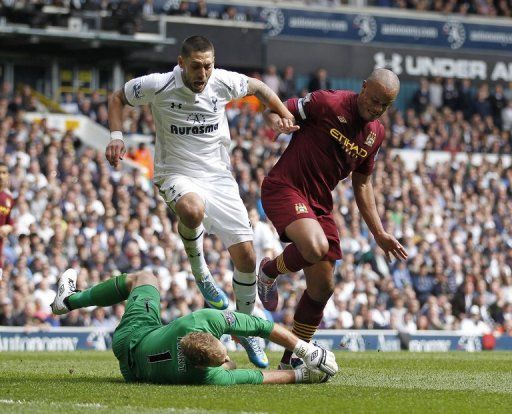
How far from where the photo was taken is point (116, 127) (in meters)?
11.2

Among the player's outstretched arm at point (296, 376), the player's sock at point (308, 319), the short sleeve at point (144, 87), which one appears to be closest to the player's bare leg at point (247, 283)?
the player's sock at point (308, 319)

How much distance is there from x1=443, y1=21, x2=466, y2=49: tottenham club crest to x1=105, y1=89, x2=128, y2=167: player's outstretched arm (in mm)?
28216

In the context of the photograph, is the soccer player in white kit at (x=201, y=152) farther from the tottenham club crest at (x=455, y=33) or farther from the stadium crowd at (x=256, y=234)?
the tottenham club crest at (x=455, y=33)

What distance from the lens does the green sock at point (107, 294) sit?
10727mm

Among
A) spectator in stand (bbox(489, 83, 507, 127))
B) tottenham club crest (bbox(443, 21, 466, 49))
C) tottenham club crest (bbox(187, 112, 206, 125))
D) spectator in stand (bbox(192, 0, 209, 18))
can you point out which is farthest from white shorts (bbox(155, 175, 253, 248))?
tottenham club crest (bbox(443, 21, 466, 49))

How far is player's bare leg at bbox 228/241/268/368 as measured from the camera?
11.5 metres

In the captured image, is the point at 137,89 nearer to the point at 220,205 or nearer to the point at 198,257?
the point at 220,205

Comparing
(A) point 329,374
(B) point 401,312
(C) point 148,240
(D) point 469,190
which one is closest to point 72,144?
(C) point 148,240

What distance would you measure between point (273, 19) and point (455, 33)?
6.50 m

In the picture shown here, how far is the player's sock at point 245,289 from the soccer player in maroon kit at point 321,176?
301mm

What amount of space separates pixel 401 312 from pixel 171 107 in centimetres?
1275

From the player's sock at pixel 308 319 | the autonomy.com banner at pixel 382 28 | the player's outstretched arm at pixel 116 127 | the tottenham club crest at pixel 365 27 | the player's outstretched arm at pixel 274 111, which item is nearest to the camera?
the player's outstretched arm at pixel 116 127

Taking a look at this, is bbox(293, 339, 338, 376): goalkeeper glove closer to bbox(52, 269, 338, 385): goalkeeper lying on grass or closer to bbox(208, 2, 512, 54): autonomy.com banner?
bbox(52, 269, 338, 385): goalkeeper lying on grass

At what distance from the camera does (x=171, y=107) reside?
37.3 ft
